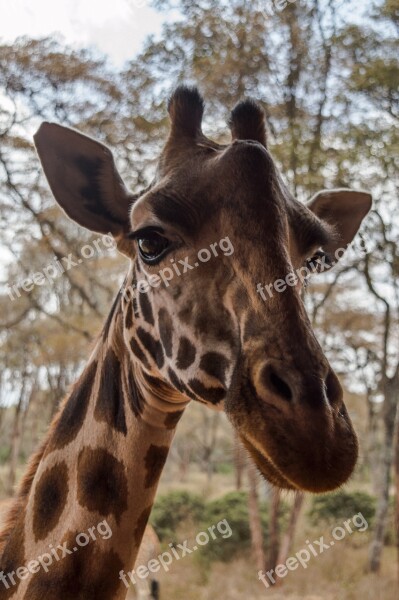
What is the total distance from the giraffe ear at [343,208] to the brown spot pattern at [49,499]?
2013 millimetres

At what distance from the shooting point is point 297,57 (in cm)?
1135

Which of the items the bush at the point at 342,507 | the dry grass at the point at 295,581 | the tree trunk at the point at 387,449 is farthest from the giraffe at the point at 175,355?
the bush at the point at 342,507

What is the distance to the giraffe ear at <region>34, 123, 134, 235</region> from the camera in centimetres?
272

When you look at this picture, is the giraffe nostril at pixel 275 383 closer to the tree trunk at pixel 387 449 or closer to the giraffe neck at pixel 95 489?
the giraffe neck at pixel 95 489

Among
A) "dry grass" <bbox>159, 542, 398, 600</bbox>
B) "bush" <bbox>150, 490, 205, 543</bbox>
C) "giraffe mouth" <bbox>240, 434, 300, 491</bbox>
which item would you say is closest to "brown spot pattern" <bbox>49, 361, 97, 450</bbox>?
"giraffe mouth" <bbox>240, 434, 300, 491</bbox>

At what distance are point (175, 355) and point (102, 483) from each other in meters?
0.76

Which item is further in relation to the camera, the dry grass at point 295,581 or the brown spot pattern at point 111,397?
the dry grass at point 295,581

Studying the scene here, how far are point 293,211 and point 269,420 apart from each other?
93 centimetres

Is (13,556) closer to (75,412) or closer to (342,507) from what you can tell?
(75,412)

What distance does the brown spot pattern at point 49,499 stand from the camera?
242 centimetres

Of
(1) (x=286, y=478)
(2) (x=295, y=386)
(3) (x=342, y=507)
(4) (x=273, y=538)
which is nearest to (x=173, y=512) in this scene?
(3) (x=342, y=507)

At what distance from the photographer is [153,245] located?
88.4 inches

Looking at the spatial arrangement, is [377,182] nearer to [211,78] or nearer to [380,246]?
[380,246]

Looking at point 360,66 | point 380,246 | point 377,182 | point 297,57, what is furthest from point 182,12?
point 380,246
